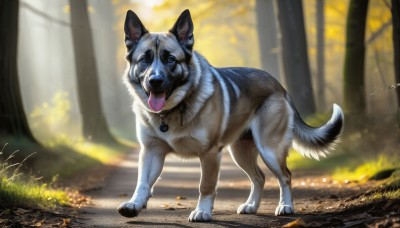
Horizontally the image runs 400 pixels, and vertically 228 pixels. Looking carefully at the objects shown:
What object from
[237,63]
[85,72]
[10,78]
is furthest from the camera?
[237,63]

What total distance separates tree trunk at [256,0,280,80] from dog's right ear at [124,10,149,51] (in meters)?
20.7

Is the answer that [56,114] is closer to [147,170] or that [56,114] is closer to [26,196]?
[26,196]

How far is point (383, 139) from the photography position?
35.3ft

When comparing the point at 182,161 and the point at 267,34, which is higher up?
the point at 267,34

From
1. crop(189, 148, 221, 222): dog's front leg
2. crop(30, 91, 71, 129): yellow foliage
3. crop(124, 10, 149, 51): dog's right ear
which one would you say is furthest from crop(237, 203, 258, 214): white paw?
crop(30, 91, 71, 129): yellow foliage

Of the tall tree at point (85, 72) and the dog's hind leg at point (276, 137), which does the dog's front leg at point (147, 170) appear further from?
the tall tree at point (85, 72)

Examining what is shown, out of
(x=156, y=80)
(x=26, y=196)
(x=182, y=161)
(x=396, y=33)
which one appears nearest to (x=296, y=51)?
(x=182, y=161)

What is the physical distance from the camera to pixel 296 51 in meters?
16.2

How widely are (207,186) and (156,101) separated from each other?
102cm

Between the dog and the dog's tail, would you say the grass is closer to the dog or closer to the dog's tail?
the dog

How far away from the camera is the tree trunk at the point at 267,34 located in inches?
1085

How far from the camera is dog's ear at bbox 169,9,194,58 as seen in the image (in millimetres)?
6773

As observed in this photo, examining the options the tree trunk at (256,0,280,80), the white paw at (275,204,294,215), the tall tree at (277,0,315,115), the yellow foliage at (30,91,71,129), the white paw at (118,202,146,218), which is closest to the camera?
the white paw at (118,202,146,218)

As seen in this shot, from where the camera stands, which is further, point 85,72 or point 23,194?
point 85,72
